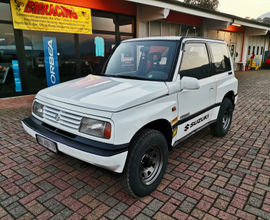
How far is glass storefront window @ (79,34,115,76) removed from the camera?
386 inches

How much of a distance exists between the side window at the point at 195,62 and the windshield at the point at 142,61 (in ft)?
0.71

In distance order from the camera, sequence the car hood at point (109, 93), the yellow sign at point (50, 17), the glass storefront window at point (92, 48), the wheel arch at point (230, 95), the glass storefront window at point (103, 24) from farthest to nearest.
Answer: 1. the glass storefront window at point (103, 24)
2. the glass storefront window at point (92, 48)
3. the yellow sign at point (50, 17)
4. the wheel arch at point (230, 95)
5. the car hood at point (109, 93)

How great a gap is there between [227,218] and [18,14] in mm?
8773

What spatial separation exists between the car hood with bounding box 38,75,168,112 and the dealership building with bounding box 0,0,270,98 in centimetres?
629

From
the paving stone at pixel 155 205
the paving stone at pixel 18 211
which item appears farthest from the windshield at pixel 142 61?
the paving stone at pixel 18 211

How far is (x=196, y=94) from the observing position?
3.29 metres

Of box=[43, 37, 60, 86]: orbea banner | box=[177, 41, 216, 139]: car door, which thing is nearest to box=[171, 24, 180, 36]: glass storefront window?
box=[43, 37, 60, 86]: orbea banner

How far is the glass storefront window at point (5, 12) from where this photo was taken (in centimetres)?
753

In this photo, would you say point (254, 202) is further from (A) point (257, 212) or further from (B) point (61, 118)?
(B) point (61, 118)

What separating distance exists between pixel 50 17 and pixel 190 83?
764cm

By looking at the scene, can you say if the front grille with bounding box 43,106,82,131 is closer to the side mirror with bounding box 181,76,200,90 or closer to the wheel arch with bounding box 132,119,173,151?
the wheel arch with bounding box 132,119,173,151

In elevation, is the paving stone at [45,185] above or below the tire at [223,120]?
below

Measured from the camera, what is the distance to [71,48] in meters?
9.40

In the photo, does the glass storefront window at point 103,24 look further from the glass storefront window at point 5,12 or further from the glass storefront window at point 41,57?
the glass storefront window at point 5,12
